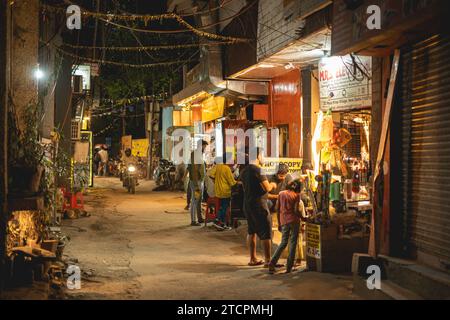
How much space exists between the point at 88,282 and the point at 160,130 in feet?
101

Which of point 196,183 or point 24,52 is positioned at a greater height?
point 24,52

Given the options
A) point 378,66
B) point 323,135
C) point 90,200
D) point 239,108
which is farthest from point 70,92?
point 378,66

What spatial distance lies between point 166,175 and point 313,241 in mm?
19505

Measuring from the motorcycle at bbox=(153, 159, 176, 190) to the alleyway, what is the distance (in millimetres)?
10888

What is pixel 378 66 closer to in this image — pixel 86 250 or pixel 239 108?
pixel 86 250

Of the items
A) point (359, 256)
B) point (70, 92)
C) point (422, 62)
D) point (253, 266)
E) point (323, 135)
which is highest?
point (70, 92)

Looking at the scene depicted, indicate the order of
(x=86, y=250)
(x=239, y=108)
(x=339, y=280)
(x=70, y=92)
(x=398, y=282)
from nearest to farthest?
(x=398, y=282)
(x=339, y=280)
(x=86, y=250)
(x=239, y=108)
(x=70, y=92)

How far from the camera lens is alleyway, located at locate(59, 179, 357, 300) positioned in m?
7.64

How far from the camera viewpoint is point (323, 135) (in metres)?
11.1

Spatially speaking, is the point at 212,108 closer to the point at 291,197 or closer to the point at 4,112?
the point at 291,197

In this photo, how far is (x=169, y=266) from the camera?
31.5ft

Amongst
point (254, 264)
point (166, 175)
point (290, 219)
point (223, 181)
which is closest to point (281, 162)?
point (223, 181)

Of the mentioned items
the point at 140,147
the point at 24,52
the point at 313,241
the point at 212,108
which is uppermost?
the point at 212,108

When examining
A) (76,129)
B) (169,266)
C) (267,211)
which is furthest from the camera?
(76,129)
